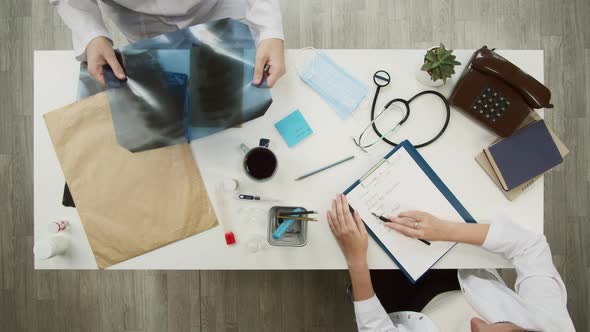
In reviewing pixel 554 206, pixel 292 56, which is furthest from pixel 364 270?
pixel 554 206

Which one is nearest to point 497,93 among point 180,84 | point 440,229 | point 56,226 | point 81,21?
point 440,229

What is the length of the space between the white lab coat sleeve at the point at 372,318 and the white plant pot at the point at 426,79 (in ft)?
2.08

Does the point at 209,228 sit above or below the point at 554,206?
above

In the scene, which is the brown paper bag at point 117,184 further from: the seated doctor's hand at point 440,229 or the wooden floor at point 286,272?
the wooden floor at point 286,272

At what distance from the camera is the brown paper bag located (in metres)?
0.95

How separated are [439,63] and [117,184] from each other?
2.96 feet

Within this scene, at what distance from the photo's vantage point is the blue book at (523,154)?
98 cm

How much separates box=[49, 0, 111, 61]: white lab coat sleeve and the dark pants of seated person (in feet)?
3.68

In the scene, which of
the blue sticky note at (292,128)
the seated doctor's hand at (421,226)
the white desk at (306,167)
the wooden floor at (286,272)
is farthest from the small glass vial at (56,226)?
the seated doctor's hand at (421,226)

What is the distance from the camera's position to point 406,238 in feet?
3.27

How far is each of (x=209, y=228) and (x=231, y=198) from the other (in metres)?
0.10

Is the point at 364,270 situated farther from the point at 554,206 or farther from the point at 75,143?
the point at 554,206

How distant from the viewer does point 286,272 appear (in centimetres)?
169

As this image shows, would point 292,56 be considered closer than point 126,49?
No
